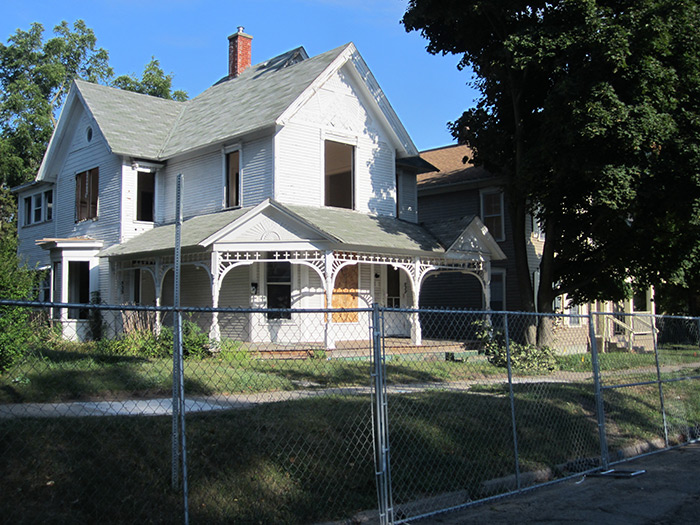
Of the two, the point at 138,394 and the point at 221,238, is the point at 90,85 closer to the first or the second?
the point at 221,238

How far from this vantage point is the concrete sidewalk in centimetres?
642

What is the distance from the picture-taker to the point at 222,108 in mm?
21953

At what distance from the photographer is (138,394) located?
10641 millimetres

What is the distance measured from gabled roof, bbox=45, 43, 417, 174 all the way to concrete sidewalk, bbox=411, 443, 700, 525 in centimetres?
1306

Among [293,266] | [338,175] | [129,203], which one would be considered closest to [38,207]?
[129,203]

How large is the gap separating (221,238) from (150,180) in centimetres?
745

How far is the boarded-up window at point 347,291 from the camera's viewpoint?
19.5 meters

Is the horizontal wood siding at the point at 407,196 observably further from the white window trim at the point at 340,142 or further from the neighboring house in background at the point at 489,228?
the white window trim at the point at 340,142

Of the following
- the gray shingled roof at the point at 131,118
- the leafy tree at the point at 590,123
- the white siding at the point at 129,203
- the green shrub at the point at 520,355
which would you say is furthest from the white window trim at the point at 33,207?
the green shrub at the point at 520,355

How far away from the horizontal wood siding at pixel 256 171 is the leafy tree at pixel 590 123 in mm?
5437

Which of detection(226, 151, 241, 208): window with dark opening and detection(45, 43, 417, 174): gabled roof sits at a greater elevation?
detection(45, 43, 417, 174): gabled roof

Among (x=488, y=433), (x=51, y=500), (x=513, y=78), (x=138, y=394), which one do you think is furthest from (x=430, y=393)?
(x=513, y=78)

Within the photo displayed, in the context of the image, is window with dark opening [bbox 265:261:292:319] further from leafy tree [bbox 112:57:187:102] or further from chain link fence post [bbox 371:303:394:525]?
leafy tree [bbox 112:57:187:102]

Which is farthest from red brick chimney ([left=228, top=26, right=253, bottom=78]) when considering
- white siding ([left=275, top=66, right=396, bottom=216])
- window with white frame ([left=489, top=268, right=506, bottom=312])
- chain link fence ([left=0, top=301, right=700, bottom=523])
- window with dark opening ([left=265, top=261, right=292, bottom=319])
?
chain link fence ([left=0, top=301, right=700, bottom=523])
